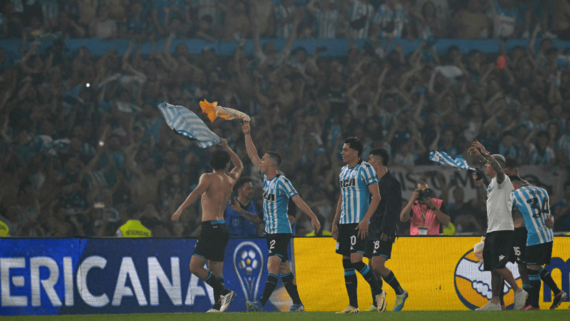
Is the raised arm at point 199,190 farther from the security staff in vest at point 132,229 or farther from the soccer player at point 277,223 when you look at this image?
the security staff in vest at point 132,229

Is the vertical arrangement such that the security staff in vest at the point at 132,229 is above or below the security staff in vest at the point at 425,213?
below

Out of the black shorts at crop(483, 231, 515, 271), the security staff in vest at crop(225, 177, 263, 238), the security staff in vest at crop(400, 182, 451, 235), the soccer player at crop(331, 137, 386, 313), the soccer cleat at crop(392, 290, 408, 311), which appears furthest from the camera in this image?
the security staff in vest at crop(225, 177, 263, 238)

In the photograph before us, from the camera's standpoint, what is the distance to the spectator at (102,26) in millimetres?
14203

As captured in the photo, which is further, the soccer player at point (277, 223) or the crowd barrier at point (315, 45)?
the crowd barrier at point (315, 45)

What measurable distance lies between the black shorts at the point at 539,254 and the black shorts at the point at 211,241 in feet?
12.2

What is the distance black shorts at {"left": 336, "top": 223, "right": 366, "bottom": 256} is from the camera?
705 cm

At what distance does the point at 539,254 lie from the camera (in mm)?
7660

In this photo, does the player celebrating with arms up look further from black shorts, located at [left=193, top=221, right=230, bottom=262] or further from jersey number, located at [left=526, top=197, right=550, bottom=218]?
jersey number, located at [left=526, top=197, right=550, bottom=218]

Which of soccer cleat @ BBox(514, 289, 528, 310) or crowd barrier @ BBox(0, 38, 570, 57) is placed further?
crowd barrier @ BBox(0, 38, 570, 57)

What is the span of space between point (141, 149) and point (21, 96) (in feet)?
9.27

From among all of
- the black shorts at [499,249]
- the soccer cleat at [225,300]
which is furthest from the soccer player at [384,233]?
the soccer cleat at [225,300]

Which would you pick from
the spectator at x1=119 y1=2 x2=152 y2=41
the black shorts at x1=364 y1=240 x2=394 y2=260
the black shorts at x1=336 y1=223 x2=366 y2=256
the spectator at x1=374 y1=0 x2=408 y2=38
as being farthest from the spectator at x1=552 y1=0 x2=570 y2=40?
the black shorts at x1=336 y1=223 x2=366 y2=256

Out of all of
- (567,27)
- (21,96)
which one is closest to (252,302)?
(21,96)

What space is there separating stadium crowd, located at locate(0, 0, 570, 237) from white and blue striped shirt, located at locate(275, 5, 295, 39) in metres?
0.03
